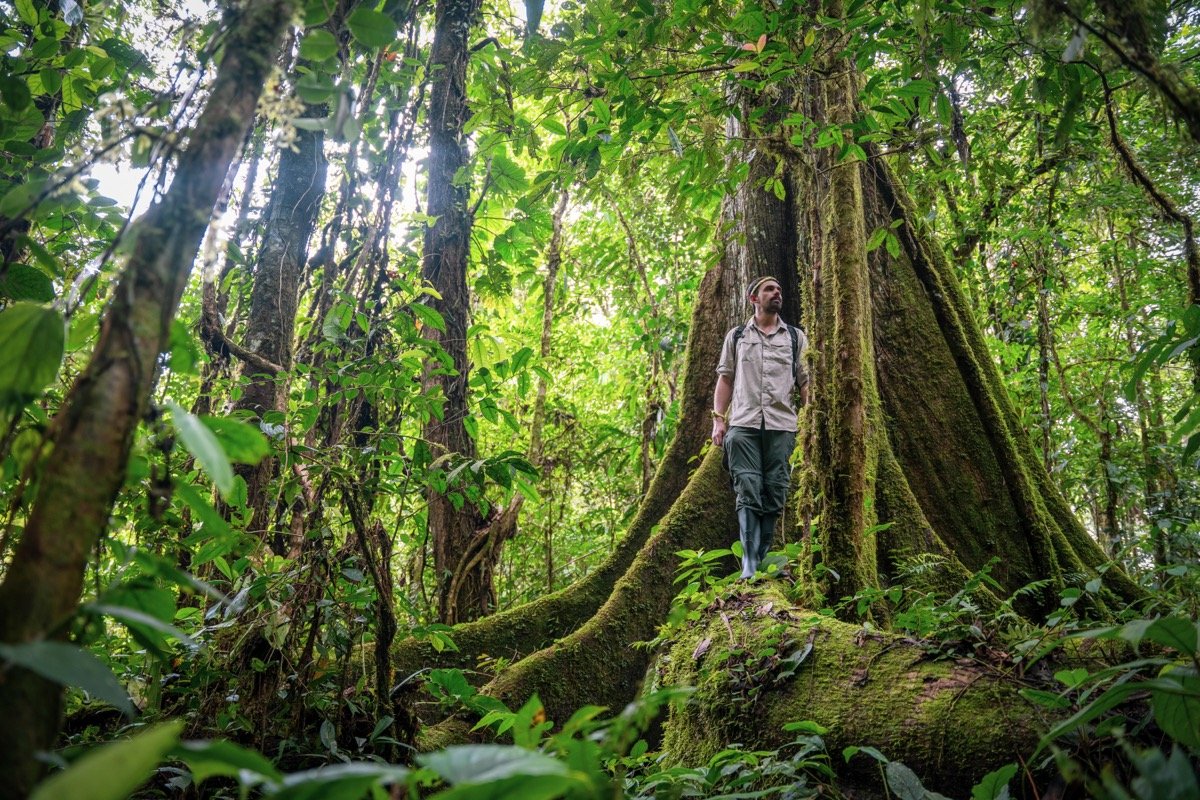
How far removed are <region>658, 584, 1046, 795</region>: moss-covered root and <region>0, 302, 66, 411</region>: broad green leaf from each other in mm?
2383

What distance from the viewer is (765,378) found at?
4965mm

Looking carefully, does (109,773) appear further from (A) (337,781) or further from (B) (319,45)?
(B) (319,45)

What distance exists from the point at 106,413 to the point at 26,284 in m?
1.04

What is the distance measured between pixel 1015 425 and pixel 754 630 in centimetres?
311

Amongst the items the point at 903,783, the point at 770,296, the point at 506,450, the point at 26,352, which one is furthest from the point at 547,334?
the point at 26,352

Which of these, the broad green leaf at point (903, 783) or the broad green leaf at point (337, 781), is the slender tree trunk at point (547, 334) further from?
the broad green leaf at point (337, 781)

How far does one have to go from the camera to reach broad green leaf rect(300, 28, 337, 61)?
100 cm

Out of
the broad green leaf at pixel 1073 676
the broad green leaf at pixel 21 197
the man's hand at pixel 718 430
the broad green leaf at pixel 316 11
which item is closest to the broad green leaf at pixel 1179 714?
the broad green leaf at pixel 1073 676

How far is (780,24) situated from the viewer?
9.57ft

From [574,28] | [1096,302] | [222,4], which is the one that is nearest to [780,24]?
[574,28]

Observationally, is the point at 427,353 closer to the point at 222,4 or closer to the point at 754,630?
the point at 222,4

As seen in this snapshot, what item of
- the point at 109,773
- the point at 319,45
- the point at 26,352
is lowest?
the point at 109,773

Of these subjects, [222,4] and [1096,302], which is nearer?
[222,4]

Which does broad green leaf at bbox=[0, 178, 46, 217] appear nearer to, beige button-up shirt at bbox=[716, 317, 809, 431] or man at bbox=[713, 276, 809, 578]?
man at bbox=[713, 276, 809, 578]
